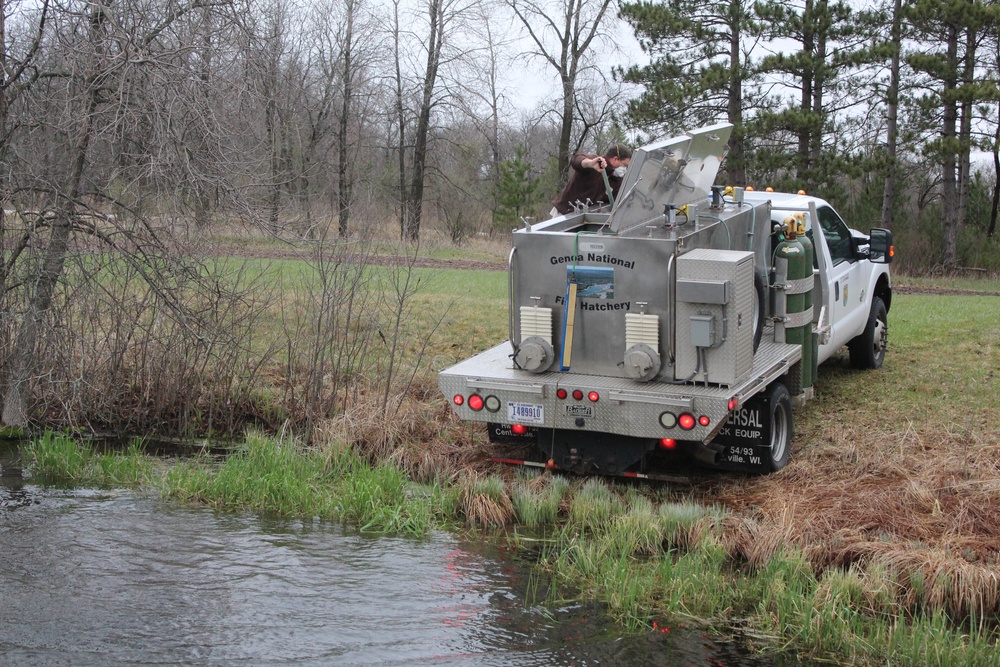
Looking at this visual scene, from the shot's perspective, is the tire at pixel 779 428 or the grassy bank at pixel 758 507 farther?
the tire at pixel 779 428

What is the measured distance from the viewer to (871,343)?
1179 cm

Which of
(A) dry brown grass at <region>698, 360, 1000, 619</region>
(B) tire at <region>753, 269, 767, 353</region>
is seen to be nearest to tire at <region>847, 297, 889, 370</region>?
(A) dry brown grass at <region>698, 360, 1000, 619</region>

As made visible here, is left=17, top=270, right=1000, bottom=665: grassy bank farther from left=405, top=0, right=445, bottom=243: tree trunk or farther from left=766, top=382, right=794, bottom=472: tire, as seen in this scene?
left=405, top=0, right=445, bottom=243: tree trunk

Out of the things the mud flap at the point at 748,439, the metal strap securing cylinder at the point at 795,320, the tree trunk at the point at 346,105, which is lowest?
the mud flap at the point at 748,439

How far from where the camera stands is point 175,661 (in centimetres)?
570

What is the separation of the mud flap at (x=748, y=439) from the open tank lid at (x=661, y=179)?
5.41 ft

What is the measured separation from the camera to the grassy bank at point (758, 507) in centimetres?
638

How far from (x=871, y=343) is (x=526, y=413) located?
538cm

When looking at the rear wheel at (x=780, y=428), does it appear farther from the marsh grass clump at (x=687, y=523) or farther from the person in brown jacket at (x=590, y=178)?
the person in brown jacket at (x=590, y=178)

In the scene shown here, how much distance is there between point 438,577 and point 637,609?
4.48 feet

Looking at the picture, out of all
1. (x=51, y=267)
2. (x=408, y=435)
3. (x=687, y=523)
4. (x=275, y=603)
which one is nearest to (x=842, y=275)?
(x=687, y=523)

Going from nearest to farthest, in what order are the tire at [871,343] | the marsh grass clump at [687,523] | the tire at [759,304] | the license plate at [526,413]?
the marsh grass clump at [687,523], the license plate at [526,413], the tire at [759,304], the tire at [871,343]

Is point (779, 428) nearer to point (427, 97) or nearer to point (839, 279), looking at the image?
point (839, 279)

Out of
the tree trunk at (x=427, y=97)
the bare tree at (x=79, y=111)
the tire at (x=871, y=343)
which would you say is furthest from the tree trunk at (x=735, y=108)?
the bare tree at (x=79, y=111)
